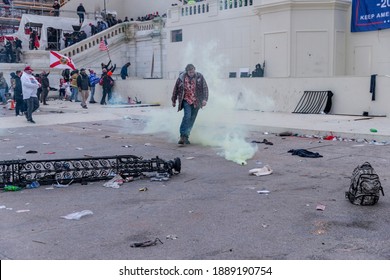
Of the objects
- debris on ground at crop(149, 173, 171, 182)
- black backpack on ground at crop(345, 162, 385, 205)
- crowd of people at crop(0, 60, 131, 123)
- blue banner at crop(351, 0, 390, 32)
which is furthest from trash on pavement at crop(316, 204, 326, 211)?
blue banner at crop(351, 0, 390, 32)

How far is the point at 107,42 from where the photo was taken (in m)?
35.1

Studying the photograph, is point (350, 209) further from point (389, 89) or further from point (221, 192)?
point (389, 89)

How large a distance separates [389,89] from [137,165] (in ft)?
33.6

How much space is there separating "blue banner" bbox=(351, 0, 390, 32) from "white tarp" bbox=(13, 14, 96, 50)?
21.5 meters

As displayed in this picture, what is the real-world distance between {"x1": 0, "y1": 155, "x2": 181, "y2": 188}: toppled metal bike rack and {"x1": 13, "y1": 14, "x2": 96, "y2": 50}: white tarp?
2922 centimetres

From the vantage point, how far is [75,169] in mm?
7238

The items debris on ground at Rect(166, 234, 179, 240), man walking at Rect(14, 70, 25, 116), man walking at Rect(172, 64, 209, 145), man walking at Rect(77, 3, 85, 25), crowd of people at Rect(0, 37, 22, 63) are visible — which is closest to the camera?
debris on ground at Rect(166, 234, 179, 240)

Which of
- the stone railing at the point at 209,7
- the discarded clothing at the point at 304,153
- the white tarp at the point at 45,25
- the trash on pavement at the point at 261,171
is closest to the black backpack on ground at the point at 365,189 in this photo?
the trash on pavement at the point at 261,171

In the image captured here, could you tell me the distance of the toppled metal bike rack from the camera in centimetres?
703

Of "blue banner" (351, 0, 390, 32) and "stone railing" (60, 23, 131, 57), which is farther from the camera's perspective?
"stone railing" (60, 23, 131, 57)

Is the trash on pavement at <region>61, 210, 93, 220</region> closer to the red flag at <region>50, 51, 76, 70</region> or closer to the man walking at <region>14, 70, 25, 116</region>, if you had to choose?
the man walking at <region>14, 70, 25, 116</region>

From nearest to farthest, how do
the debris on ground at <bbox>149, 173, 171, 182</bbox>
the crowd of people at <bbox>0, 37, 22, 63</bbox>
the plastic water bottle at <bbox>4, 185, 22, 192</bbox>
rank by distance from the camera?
the plastic water bottle at <bbox>4, 185, 22, 192</bbox>
the debris on ground at <bbox>149, 173, 171, 182</bbox>
the crowd of people at <bbox>0, 37, 22, 63</bbox>

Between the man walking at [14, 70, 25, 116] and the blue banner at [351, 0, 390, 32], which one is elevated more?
the blue banner at [351, 0, 390, 32]

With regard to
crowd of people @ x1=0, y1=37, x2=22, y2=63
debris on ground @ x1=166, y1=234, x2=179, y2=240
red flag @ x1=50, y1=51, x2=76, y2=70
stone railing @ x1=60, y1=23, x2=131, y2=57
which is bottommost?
debris on ground @ x1=166, y1=234, x2=179, y2=240
